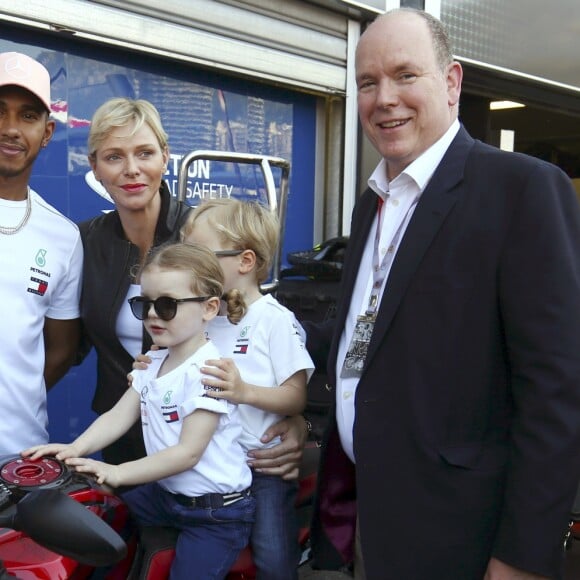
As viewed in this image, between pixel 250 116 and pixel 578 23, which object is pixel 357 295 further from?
pixel 578 23

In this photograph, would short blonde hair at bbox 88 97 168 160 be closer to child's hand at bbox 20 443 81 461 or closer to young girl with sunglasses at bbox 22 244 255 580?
young girl with sunglasses at bbox 22 244 255 580

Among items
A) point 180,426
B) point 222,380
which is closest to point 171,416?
point 180,426

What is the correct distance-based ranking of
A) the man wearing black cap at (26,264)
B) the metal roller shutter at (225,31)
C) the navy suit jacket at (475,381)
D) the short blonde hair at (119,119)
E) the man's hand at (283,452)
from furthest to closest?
the metal roller shutter at (225,31), the short blonde hair at (119,119), the man wearing black cap at (26,264), the man's hand at (283,452), the navy suit jacket at (475,381)

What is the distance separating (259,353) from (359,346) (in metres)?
0.35

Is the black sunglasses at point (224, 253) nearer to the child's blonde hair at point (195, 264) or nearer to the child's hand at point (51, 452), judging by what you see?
the child's blonde hair at point (195, 264)

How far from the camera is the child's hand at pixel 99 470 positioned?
5.26 feet

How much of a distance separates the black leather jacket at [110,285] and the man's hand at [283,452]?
475 millimetres

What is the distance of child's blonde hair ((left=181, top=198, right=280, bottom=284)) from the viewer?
2.02m

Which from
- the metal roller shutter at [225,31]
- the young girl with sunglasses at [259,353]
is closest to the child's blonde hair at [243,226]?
the young girl with sunglasses at [259,353]

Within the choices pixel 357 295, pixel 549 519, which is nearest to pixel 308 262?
pixel 357 295

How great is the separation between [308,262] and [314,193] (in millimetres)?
2132

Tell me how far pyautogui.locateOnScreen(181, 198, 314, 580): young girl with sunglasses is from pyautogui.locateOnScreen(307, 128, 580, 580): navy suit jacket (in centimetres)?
25

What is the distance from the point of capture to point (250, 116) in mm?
5031

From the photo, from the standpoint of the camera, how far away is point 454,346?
1.51 m
